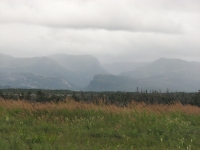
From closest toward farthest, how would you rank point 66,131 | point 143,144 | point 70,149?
point 70,149, point 143,144, point 66,131

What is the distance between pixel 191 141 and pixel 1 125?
7.11 m

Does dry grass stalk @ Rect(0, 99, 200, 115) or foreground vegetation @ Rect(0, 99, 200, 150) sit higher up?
dry grass stalk @ Rect(0, 99, 200, 115)

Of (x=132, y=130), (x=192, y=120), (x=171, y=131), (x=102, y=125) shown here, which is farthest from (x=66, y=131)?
(x=192, y=120)

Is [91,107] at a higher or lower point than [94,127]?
higher

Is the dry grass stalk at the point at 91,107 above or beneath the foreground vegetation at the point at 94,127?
above

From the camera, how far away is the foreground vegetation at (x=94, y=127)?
28.8ft

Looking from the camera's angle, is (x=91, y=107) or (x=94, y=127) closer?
(x=94, y=127)

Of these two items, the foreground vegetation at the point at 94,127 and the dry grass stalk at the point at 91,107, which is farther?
the dry grass stalk at the point at 91,107

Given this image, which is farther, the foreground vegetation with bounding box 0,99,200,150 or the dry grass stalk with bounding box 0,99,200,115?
the dry grass stalk with bounding box 0,99,200,115

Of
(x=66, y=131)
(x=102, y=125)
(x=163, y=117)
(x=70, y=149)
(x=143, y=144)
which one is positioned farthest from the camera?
(x=163, y=117)

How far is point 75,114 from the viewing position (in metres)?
13.4

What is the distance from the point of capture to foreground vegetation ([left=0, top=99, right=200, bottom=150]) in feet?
28.8

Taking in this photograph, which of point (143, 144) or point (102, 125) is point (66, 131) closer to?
point (102, 125)

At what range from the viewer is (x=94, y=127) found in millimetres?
11461
